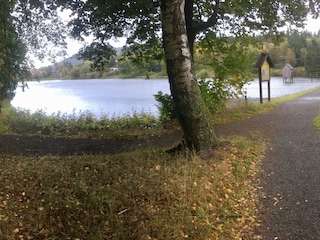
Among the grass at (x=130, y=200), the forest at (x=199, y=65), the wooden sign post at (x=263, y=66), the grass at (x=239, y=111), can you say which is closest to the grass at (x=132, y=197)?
the grass at (x=130, y=200)

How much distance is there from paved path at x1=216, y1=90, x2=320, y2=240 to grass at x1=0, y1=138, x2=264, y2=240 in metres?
0.28

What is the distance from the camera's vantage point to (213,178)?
5.35m

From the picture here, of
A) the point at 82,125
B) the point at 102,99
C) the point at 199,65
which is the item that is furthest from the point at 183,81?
the point at 102,99

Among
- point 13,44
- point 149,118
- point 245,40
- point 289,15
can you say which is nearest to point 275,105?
point 245,40

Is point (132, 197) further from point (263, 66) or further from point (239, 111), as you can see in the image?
point (263, 66)

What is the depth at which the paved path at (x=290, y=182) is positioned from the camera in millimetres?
4094

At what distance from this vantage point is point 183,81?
6.23 m

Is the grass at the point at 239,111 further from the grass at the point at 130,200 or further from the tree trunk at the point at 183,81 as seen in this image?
the grass at the point at 130,200

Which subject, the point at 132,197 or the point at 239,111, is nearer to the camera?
the point at 132,197

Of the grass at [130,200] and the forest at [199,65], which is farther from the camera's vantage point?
the forest at [199,65]

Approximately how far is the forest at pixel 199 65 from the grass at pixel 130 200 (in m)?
6.36

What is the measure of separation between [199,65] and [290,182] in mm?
9883

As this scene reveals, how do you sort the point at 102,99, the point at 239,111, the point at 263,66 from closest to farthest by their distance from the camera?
the point at 239,111 < the point at 263,66 < the point at 102,99

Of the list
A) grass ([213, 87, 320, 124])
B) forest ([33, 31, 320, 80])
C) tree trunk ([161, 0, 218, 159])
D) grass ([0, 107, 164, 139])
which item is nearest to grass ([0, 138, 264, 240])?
tree trunk ([161, 0, 218, 159])
